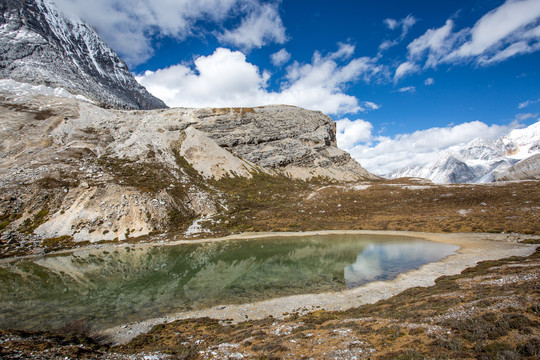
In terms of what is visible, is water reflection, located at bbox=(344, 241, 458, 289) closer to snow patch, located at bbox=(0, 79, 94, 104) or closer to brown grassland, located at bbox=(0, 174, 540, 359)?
brown grassland, located at bbox=(0, 174, 540, 359)

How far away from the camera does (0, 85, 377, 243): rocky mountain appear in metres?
60.9

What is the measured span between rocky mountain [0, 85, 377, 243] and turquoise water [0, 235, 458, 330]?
15.7 meters

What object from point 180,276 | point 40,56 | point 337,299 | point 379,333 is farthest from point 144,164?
point 40,56

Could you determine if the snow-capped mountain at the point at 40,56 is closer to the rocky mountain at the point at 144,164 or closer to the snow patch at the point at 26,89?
the snow patch at the point at 26,89

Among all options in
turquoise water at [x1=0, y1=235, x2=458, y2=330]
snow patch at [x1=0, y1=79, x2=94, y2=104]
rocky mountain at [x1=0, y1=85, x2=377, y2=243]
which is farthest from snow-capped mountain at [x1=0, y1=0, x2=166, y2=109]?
turquoise water at [x1=0, y1=235, x2=458, y2=330]

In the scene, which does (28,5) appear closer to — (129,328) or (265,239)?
(265,239)

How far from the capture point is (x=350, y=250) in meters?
43.1

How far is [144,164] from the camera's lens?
92250mm

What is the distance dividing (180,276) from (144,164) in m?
71.0

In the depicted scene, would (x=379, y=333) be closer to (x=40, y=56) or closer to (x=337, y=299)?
(x=337, y=299)

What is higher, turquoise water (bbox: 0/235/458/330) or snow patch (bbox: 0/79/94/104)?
snow patch (bbox: 0/79/94/104)

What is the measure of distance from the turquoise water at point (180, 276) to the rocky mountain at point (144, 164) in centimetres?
1572

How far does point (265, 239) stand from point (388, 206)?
133ft

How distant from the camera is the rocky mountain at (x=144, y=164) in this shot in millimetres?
60938
